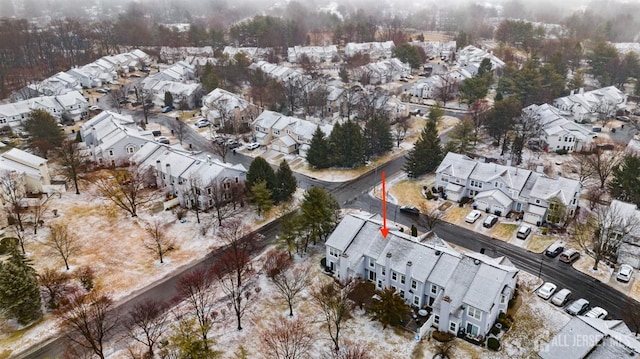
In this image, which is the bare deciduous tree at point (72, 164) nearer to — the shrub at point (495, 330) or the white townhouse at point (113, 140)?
the white townhouse at point (113, 140)

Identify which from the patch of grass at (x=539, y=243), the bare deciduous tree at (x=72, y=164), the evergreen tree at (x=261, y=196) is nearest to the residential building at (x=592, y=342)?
the patch of grass at (x=539, y=243)

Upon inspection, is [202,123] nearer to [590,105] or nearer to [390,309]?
[390,309]

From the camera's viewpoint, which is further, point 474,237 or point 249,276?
point 474,237

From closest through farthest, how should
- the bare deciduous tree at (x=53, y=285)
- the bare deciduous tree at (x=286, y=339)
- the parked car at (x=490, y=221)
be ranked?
the bare deciduous tree at (x=286, y=339) < the bare deciduous tree at (x=53, y=285) < the parked car at (x=490, y=221)

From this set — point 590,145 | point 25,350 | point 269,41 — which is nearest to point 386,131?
point 590,145

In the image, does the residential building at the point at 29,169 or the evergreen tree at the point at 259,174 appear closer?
the evergreen tree at the point at 259,174

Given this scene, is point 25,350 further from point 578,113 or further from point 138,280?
point 578,113

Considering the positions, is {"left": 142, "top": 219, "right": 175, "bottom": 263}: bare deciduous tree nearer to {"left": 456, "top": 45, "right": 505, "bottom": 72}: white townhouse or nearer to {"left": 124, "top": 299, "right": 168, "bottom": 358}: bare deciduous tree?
{"left": 124, "top": 299, "right": 168, "bottom": 358}: bare deciduous tree
